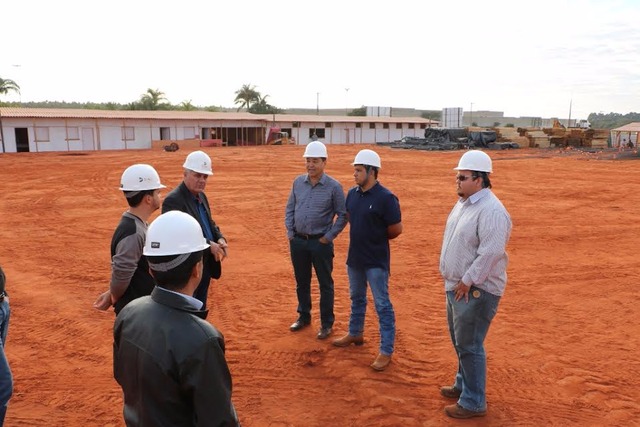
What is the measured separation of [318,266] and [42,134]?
36805mm

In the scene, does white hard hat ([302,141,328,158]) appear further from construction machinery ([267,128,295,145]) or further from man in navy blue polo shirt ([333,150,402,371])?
A: construction machinery ([267,128,295,145])

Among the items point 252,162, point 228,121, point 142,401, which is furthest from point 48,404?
point 228,121

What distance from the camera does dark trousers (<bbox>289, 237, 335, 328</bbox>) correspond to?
555 centimetres

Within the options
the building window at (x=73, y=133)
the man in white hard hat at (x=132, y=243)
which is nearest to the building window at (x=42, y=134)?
the building window at (x=73, y=133)

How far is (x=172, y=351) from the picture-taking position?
5.92ft

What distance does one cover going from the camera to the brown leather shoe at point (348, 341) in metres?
5.42

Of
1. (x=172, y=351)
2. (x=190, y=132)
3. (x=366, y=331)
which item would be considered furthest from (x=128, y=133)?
(x=172, y=351)

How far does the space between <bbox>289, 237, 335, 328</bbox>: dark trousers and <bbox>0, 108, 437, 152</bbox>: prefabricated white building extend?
116ft

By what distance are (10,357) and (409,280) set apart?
5639 millimetres

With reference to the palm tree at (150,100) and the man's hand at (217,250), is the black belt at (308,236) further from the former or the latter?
the palm tree at (150,100)

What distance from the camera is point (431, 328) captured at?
19.9 feet

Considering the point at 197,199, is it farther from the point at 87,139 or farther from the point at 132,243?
the point at 87,139

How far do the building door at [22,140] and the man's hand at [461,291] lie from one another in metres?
38.7

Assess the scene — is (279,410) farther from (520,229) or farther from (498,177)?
(498,177)
